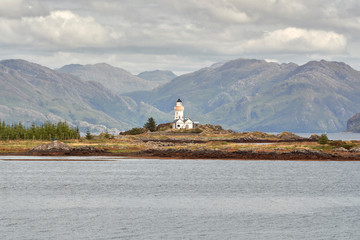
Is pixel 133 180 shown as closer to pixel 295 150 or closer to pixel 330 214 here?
pixel 330 214

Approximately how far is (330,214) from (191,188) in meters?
29.6

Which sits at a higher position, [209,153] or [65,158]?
[209,153]

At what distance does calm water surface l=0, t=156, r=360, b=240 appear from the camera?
→ 5397cm

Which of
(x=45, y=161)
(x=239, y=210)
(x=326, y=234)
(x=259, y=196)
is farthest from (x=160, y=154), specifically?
(x=326, y=234)

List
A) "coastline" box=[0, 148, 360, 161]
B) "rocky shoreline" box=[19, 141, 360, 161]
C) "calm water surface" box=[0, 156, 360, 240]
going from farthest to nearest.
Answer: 1. "rocky shoreline" box=[19, 141, 360, 161]
2. "coastline" box=[0, 148, 360, 161]
3. "calm water surface" box=[0, 156, 360, 240]

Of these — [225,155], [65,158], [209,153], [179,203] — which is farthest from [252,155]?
[179,203]

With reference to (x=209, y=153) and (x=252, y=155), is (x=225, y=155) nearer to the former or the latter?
(x=209, y=153)

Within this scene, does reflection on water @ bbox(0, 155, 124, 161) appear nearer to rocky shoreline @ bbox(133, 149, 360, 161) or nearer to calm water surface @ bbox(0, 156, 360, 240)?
rocky shoreline @ bbox(133, 149, 360, 161)

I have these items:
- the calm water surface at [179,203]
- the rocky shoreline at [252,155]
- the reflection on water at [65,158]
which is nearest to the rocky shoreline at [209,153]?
the rocky shoreline at [252,155]

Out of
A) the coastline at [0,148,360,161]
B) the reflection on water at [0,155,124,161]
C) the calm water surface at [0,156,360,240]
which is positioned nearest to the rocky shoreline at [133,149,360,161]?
the coastline at [0,148,360,161]

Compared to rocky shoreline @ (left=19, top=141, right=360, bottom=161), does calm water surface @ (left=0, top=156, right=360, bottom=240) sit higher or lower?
lower

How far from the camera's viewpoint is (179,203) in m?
72.2

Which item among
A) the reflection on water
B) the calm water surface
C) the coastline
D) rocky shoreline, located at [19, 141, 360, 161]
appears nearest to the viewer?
the calm water surface

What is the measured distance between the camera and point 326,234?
2074 inches
